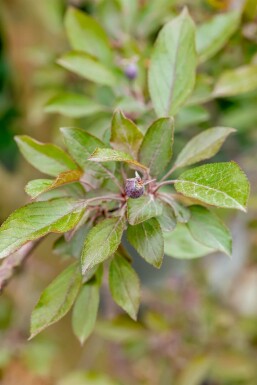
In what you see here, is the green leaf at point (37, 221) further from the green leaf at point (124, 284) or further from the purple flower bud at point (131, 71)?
the purple flower bud at point (131, 71)

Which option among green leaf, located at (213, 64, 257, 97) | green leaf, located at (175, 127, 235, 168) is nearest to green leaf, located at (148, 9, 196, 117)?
green leaf, located at (175, 127, 235, 168)

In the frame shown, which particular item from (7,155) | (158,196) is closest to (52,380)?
(7,155)

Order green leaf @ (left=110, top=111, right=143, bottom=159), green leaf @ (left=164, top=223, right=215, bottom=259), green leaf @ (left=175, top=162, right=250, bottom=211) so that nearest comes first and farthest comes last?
green leaf @ (left=175, top=162, right=250, bottom=211)
green leaf @ (left=110, top=111, right=143, bottom=159)
green leaf @ (left=164, top=223, right=215, bottom=259)

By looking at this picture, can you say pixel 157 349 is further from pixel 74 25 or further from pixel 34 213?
pixel 34 213

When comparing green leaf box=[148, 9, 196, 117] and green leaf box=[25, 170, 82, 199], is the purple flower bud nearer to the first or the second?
green leaf box=[148, 9, 196, 117]

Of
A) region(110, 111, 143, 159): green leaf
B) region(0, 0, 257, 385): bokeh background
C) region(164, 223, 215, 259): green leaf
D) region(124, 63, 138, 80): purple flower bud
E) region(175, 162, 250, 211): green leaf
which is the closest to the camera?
region(175, 162, 250, 211): green leaf

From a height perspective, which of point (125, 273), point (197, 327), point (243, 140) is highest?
point (125, 273)

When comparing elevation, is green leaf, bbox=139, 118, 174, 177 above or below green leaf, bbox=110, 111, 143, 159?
below

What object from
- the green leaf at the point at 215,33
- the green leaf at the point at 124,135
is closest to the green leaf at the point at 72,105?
the green leaf at the point at 215,33
